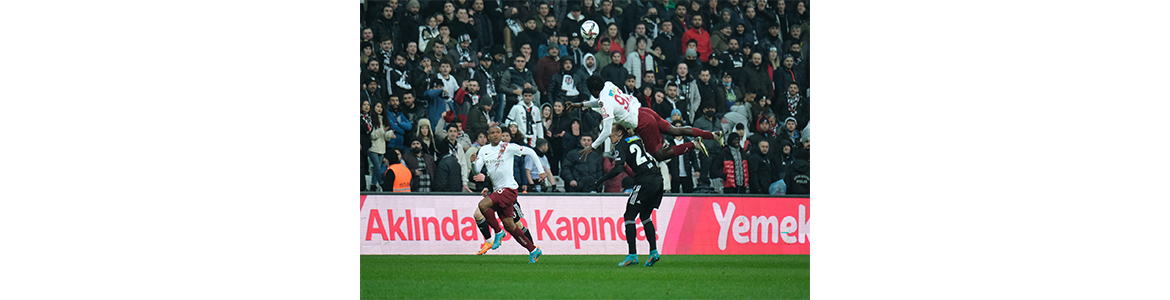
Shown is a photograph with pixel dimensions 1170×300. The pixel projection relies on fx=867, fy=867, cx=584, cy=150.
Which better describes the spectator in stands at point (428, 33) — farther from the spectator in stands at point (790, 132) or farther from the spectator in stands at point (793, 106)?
the spectator in stands at point (790, 132)

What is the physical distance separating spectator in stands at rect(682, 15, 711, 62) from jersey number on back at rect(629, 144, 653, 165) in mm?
2326

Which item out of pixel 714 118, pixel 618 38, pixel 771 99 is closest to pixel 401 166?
pixel 618 38

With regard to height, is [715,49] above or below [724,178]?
above

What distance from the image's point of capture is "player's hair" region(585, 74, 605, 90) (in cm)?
1064

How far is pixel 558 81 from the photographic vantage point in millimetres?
11141

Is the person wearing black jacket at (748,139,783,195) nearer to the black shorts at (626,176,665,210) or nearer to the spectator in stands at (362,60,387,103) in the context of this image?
the black shorts at (626,176,665,210)

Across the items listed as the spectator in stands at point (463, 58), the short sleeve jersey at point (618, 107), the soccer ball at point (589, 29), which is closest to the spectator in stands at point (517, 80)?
the spectator in stands at point (463, 58)

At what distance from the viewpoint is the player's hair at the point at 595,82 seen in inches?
419

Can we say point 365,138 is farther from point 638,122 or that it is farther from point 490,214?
point 638,122

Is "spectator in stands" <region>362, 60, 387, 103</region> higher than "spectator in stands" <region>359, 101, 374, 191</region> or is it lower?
higher

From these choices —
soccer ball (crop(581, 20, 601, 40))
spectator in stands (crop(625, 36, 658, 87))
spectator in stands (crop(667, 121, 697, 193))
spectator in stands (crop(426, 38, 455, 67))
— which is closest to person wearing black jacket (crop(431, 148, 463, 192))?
spectator in stands (crop(426, 38, 455, 67))

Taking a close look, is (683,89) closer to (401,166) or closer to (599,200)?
(599,200)

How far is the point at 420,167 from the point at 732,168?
3979 millimetres

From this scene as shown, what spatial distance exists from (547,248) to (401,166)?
205cm
